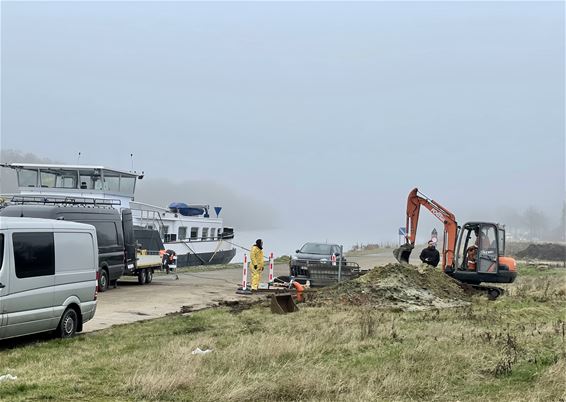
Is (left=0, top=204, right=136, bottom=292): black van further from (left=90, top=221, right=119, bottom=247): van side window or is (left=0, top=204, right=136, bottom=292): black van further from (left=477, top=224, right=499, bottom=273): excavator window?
(left=477, top=224, right=499, bottom=273): excavator window

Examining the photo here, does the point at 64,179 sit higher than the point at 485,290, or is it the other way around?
the point at 64,179

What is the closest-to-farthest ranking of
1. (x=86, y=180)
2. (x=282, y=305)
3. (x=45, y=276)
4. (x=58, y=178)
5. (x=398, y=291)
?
(x=45, y=276) < (x=282, y=305) < (x=398, y=291) < (x=86, y=180) < (x=58, y=178)

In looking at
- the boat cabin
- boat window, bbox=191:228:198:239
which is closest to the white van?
the boat cabin

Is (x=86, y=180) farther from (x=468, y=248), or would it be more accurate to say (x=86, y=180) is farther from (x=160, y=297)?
(x=468, y=248)

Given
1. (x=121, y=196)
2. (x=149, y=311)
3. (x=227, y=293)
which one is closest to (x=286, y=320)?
(x=149, y=311)

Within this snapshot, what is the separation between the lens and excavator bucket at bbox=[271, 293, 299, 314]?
1399 cm

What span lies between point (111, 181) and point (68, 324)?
17700 mm

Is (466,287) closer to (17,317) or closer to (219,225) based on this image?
(17,317)

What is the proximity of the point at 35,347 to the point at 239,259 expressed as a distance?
137 ft

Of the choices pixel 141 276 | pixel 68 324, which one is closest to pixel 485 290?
pixel 141 276

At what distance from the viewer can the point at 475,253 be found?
20.0 meters

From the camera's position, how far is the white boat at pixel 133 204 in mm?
26872

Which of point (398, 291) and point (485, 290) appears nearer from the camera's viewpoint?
point (398, 291)

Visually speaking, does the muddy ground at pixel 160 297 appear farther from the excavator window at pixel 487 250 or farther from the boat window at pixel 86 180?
the excavator window at pixel 487 250
